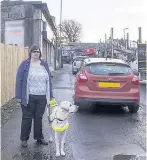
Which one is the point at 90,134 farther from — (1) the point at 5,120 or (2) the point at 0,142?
(1) the point at 5,120

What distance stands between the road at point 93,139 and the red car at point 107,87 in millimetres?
391

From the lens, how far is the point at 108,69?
10.4 metres


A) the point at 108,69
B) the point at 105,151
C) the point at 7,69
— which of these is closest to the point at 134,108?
the point at 108,69

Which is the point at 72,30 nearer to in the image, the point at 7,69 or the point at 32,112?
the point at 7,69

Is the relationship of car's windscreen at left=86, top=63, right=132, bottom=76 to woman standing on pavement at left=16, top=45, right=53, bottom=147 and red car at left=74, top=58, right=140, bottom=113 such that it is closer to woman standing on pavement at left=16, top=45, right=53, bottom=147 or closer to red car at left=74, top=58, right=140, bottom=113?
red car at left=74, top=58, right=140, bottom=113

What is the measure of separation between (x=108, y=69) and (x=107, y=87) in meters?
0.55

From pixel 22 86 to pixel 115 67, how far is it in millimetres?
4423

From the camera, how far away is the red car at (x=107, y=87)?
10148 mm

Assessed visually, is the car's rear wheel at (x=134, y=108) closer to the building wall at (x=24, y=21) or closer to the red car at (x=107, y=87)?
the red car at (x=107, y=87)

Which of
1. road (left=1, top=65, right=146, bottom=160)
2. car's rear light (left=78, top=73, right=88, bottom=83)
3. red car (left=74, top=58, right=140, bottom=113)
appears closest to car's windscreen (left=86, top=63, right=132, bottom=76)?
red car (left=74, top=58, right=140, bottom=113)

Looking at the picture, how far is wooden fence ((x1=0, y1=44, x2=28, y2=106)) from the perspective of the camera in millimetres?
10797

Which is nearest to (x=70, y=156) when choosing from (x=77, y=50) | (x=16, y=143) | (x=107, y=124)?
(x=16, y=143)

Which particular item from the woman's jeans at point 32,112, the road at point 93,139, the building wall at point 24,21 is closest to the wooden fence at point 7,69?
the road at point 93,139

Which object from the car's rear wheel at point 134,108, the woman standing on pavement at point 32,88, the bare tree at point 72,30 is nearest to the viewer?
the woman standing on pavement at point 32,88
